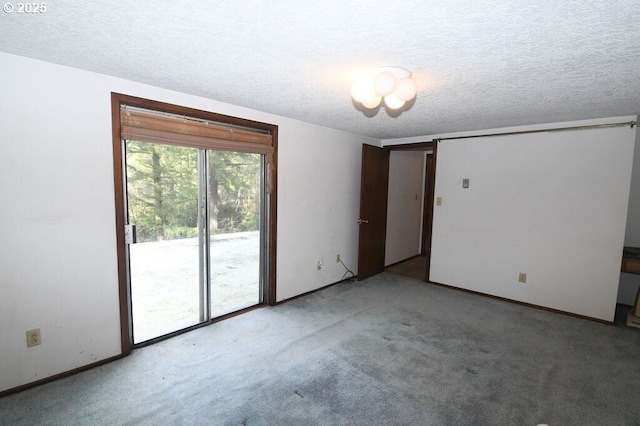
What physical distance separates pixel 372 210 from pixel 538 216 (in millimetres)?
2062

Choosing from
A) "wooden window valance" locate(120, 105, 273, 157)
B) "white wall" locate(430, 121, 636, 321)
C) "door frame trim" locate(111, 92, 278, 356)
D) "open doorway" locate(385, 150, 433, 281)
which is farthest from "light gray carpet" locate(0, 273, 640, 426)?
"open doorway" locate(385, 150, 433, 281)

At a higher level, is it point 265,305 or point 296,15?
point 296,15

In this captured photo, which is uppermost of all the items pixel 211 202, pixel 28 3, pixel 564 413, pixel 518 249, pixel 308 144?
pixel 28 3

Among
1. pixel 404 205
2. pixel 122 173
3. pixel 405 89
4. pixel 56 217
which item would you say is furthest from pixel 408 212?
pixel 56 217

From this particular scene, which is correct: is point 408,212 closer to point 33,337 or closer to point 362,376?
point 362,376

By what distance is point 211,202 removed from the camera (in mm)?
2949

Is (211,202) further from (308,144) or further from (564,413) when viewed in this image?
(564,413)

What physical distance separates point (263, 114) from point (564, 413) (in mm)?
3404

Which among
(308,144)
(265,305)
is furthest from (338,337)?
(308,144)

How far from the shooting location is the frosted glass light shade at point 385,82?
1.87m

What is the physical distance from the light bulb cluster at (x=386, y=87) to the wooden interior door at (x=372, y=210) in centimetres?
224

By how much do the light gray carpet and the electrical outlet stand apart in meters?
0.30

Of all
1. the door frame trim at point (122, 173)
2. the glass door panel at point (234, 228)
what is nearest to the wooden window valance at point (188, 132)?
the door frame trim at point (122, 173)

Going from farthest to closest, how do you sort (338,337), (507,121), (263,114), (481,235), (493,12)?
(481,235), (507,121), (263,114), (338,337), (493,12)
